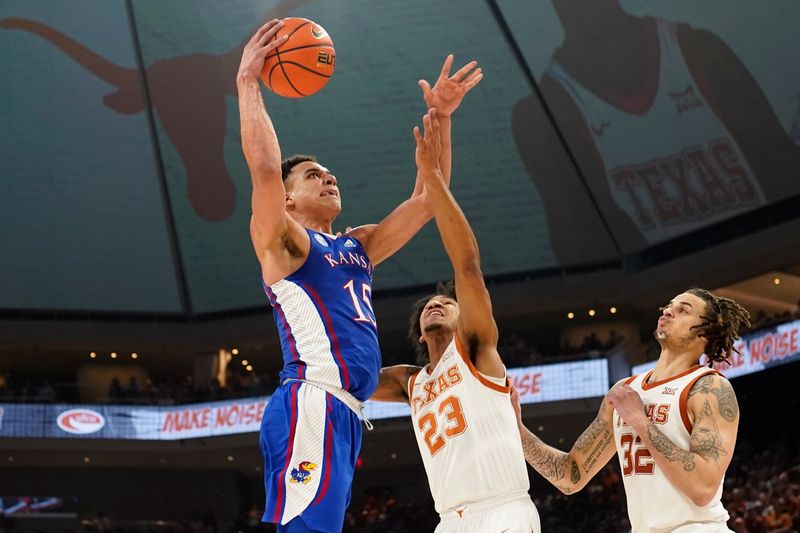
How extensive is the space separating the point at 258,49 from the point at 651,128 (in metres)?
19.5

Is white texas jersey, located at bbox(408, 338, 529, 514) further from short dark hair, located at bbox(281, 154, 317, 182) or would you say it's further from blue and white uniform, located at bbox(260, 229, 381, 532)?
short dark hair, located at bbox(281, 154, 317, 182)

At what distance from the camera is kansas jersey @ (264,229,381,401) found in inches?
170

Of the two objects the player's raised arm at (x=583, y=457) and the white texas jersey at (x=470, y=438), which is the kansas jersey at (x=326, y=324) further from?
the player's raised arm at (x=583, y=457)

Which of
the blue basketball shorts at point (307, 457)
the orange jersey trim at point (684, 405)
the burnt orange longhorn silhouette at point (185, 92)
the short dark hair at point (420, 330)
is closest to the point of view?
the blue basketball shorts at point (307, 457)

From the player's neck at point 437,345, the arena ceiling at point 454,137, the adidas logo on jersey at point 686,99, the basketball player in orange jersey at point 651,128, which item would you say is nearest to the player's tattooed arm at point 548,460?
the player's neck at point 437,345

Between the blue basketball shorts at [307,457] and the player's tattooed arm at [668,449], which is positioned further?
the player's tattooed arm at [668,449]

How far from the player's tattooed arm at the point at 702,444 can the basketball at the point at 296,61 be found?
238cm

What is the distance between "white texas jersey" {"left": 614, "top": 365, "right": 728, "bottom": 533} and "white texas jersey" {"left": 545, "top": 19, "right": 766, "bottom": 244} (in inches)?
691

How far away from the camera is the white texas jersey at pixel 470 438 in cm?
507

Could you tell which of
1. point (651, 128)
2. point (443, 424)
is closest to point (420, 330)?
point (443, 424)

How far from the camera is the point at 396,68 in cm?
2389

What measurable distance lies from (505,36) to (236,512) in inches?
637

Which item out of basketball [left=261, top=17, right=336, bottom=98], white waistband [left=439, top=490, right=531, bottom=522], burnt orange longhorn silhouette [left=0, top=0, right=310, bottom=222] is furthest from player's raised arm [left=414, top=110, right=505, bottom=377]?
burnt orange longhorn silhouette [left=0, top=0, right=310, bottom=222]

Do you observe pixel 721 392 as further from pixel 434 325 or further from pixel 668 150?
pixel 668 150
